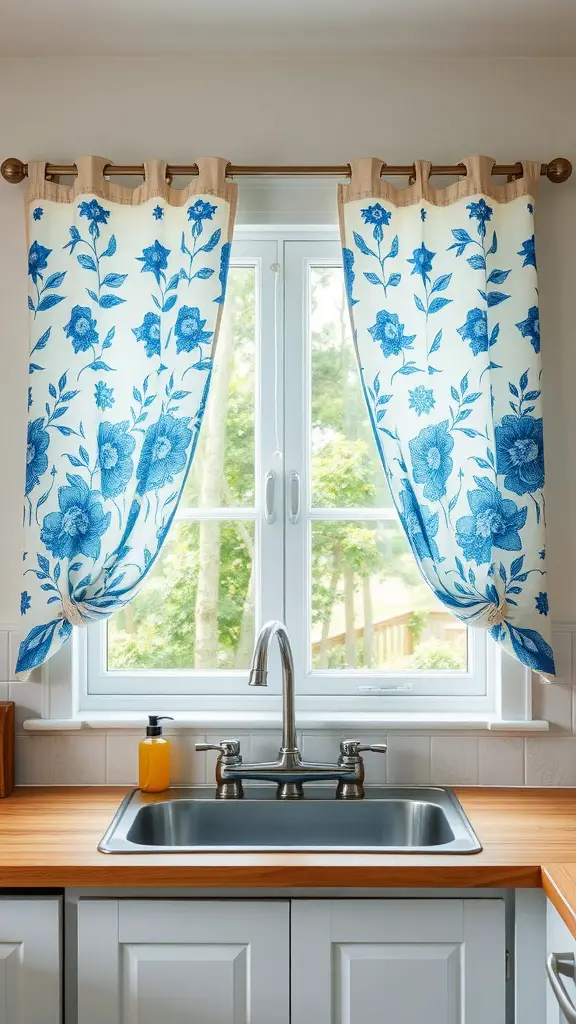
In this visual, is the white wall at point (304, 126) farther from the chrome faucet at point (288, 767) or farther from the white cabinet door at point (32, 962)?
the white cabinet door at point (32, 962)

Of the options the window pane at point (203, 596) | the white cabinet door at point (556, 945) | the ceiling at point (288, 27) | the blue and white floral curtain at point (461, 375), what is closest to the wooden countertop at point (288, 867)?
the white cabinet door at point (556, 945)

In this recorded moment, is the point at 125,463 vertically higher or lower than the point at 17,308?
lower

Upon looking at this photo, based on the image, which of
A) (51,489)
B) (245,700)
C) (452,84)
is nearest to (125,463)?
(51,489)

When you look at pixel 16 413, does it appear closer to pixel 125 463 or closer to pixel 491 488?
pixel 125 463

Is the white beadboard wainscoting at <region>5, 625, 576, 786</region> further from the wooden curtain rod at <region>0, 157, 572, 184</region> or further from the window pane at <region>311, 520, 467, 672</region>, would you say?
the wooden curtain rod at <region>0, 157, 572, 184</region>

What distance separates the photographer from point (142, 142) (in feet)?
7.28

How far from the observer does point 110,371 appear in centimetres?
212

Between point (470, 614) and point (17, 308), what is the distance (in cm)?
134

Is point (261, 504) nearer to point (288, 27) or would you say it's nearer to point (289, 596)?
point (289, 596)

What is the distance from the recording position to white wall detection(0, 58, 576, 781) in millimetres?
2213

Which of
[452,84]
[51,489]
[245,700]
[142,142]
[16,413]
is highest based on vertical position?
[452,84]

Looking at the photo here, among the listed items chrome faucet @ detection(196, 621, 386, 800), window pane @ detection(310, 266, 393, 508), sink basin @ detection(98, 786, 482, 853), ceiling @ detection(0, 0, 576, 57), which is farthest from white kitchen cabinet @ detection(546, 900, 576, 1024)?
ceiling @ detection(0, 0, 576, 57)

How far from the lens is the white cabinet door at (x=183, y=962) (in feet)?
5.35

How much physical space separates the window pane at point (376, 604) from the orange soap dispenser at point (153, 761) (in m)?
0.45
